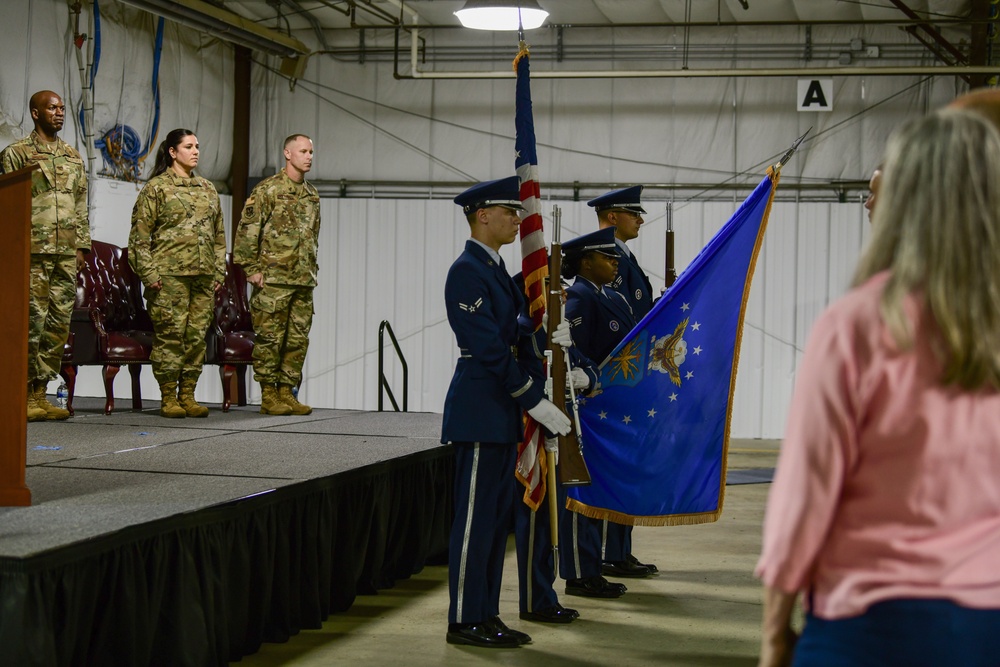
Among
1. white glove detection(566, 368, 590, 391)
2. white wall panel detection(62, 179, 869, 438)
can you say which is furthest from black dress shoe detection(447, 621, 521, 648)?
white wall panel detection(62, 179, 869, 438)

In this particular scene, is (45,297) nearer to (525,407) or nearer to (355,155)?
(525,407)

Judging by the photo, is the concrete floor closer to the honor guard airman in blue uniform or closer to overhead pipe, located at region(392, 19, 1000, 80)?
the honor guard airman in blue uniform

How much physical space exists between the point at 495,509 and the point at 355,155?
7989 millimetres

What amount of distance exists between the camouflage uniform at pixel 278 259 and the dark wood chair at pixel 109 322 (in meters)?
0.75

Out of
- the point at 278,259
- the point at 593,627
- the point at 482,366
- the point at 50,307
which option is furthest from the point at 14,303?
the point at 278,259

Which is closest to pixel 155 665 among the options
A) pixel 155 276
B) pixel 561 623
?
pixel 561 623

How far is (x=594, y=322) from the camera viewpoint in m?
4.27

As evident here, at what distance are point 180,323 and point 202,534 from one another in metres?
3.25

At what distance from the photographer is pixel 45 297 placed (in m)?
5.48

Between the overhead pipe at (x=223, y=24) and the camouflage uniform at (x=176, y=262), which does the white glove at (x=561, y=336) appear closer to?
the camouflage uniform at (x=176, y=262)

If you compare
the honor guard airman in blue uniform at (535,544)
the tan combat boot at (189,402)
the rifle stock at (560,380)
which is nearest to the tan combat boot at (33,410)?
the tan combat boot at (189,402)

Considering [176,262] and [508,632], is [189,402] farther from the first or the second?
[508,632]

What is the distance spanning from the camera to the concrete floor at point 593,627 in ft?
11.4

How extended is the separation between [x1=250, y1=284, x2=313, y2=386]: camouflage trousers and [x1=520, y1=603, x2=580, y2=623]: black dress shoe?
A: 2874mm
